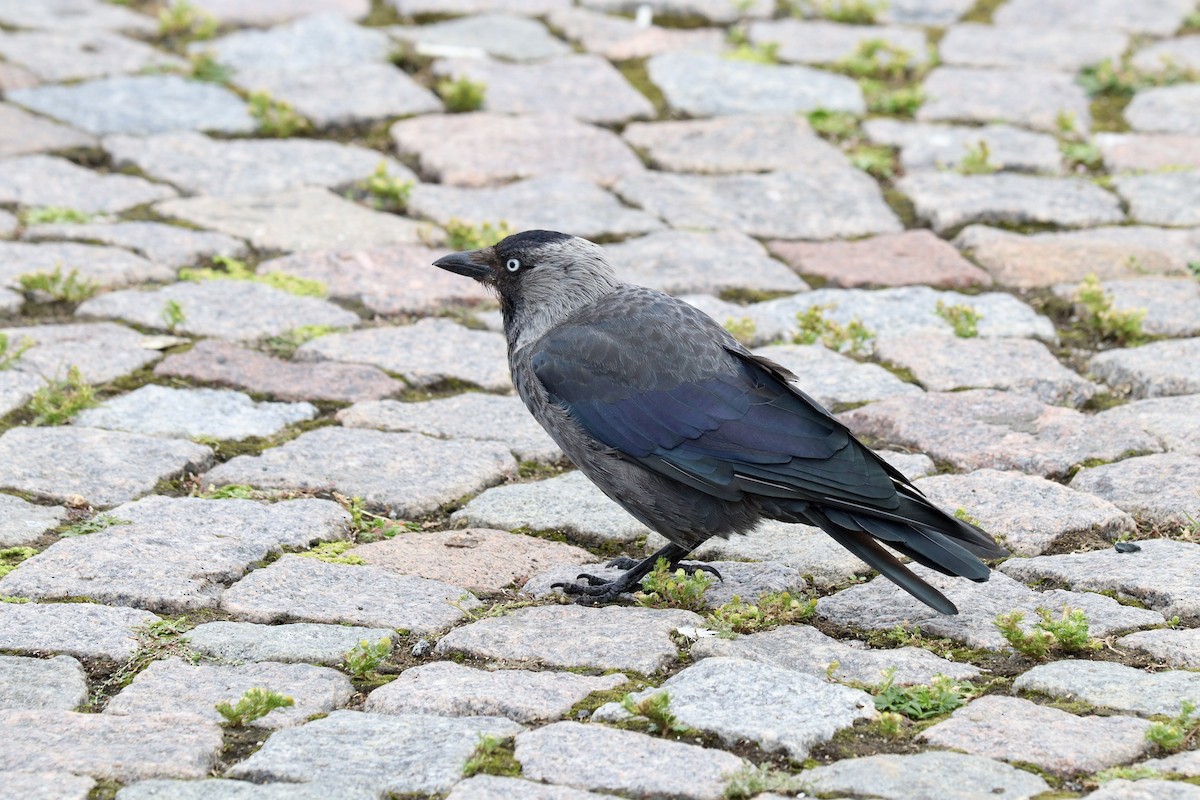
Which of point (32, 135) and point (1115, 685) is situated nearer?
point (1115, 685)

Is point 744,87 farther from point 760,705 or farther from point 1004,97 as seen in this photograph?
point 760,705

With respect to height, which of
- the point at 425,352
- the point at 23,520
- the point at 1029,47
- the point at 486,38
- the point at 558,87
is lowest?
the point at 23,520

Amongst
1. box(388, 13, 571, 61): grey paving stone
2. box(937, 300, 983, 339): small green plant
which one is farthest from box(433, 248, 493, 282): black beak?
box(388, 13, 571, 61): grey paving stone

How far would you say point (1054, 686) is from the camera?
118 inches

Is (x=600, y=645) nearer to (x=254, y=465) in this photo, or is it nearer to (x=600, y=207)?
(x=254, y=465)

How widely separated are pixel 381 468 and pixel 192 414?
682 mm

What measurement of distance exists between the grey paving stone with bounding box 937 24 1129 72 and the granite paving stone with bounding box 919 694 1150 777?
5.47m

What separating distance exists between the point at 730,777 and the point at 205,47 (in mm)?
6135

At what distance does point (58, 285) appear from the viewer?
17.0 feet

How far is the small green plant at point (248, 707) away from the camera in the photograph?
9.33 feet

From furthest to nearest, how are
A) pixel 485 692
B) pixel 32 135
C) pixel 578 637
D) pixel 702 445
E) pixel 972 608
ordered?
pixel 32 135
pixel 702 445
pixel 972 608
pixel 578 637
pixel 485 692

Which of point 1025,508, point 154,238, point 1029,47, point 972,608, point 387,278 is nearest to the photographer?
point 972,608

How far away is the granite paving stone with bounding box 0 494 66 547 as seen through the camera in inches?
146

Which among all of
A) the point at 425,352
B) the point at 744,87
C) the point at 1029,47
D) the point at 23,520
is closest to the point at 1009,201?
the point at 744,87
